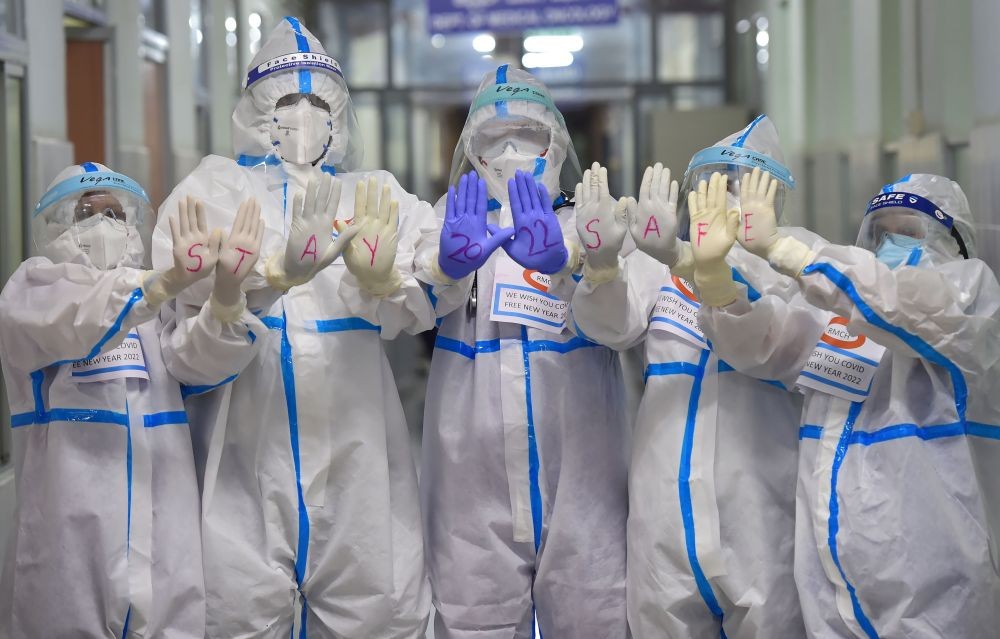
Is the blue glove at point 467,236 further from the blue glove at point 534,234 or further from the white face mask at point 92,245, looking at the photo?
the white face mask at point 92,245

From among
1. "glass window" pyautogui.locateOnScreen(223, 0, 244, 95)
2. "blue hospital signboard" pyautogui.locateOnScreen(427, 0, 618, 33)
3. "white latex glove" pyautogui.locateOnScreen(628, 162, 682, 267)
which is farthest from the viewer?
"glass window" pyautogui.locateOnScreen(223, 0, 244, 95)

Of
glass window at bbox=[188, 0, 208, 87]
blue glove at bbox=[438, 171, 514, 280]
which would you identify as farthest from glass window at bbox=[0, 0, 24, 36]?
glass window at bbox=[188, 0, 208, 87]

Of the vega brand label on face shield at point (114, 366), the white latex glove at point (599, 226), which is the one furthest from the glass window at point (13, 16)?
the white latex glove at point (599, 226)

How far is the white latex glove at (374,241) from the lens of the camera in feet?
6.62

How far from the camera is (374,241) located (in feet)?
6.63

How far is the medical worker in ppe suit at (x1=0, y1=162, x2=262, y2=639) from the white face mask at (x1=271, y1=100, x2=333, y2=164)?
1.00 ft

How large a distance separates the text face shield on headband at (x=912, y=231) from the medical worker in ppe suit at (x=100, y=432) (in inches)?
46.1

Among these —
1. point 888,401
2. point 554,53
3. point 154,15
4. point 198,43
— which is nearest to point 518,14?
point 154,15

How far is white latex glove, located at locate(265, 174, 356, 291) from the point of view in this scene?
196 centimetres

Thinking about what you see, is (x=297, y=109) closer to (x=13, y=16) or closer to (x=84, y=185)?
(x=84, y=185)

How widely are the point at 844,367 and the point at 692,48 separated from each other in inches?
291

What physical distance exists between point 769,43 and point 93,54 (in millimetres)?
4786

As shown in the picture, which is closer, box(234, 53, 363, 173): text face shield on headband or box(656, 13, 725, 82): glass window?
box(234, 53, 363, 173): text face shield on headband

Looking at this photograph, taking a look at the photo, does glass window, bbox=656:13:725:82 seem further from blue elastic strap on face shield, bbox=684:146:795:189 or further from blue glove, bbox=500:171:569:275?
blue glove, bbox=500:171:569:275
